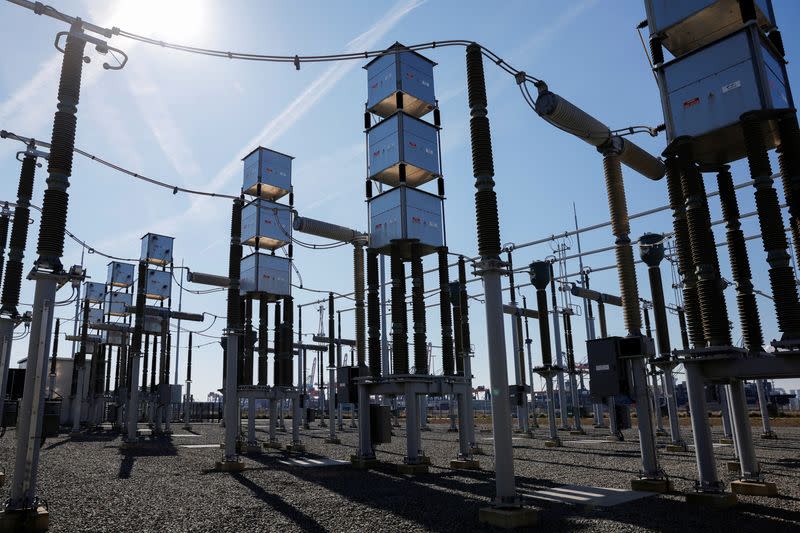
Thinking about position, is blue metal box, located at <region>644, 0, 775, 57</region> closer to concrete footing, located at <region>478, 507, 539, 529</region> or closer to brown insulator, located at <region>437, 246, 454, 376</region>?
brown insulator, located at <region>437, 246, 454, 376</region>

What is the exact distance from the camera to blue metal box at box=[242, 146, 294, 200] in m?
25.9

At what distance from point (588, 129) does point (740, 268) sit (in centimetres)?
432

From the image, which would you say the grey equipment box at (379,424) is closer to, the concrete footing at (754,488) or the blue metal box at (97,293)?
the concrete footing at (754,488)

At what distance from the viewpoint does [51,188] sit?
9828 mm

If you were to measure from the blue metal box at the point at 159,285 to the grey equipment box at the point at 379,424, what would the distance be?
2213 cm

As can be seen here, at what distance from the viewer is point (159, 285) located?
35469mm

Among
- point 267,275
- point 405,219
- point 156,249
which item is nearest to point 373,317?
point 405,219

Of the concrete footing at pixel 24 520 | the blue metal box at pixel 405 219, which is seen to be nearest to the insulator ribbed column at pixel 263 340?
the blue metal box at pixel 405 219

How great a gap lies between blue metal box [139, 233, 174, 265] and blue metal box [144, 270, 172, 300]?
117 inches

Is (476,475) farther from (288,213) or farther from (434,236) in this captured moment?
(288,213)

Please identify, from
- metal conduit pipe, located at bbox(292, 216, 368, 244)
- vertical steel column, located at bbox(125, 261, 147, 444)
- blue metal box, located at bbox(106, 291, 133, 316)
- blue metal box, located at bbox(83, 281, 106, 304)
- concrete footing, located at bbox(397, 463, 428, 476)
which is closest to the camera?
concrete footing, located at bbox(397, 463, 428, 476)

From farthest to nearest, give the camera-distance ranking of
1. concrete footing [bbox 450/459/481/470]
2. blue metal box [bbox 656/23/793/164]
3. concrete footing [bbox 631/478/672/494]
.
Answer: concrete footing [bbox 450/459/481/470] < concrete footing [bbox 631/478/672/494] < blue metal box [bbox 656/23/793/164]

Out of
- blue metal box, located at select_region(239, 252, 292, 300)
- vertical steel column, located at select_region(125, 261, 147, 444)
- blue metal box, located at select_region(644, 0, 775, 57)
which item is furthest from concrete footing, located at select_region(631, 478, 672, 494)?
vertical steel column, located at select_region(125, 261, 147, 444)

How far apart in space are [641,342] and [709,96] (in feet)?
17.3
